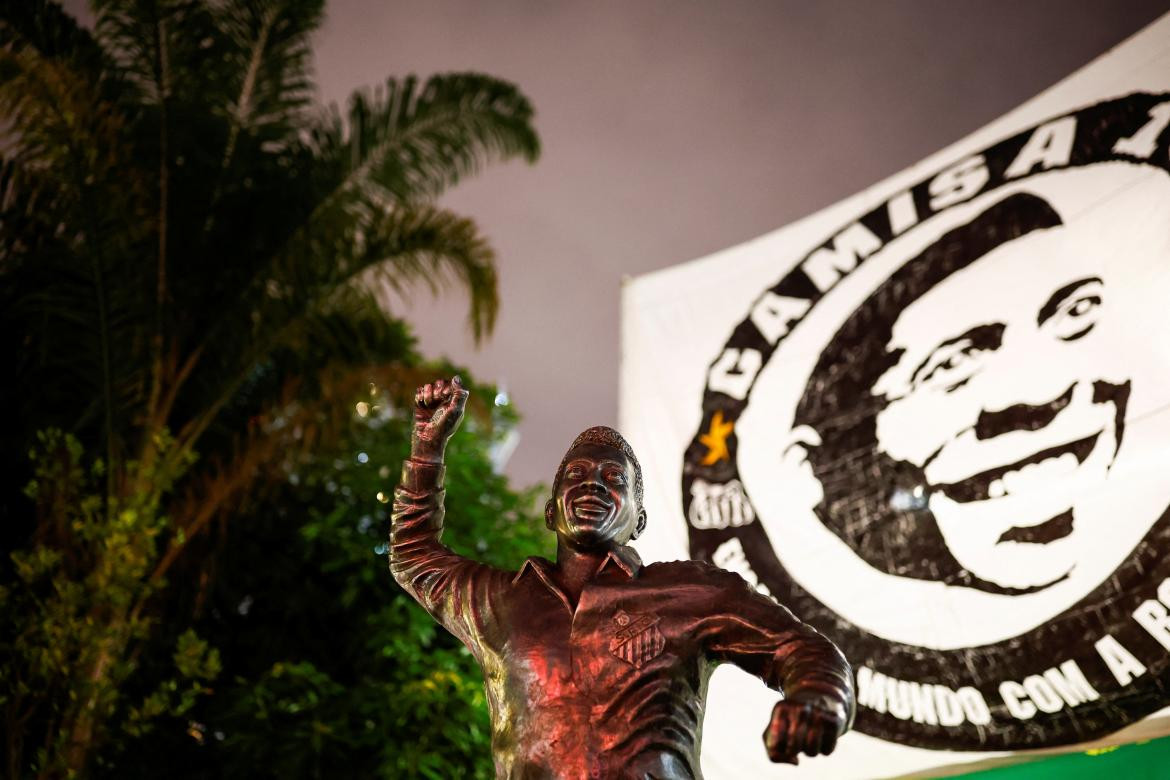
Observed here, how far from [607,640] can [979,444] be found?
2728mm

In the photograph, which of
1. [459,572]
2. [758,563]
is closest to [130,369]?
[758,563]

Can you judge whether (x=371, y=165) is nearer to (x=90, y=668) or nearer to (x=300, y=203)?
(x=300, y=203)

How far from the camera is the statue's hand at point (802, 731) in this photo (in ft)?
5.80

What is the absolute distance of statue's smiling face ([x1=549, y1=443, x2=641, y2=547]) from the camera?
232 cm

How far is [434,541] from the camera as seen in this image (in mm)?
2600

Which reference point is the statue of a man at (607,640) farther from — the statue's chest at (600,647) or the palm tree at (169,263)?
the palm tree at (169,263)

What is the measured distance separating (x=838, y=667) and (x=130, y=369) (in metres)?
4.73

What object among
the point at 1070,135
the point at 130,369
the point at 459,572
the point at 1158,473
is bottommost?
the point at 459,572

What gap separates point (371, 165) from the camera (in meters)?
6.28

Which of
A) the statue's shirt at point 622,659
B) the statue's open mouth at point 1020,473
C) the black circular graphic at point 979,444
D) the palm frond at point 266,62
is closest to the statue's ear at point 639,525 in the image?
the statue's shirt at point 622,659

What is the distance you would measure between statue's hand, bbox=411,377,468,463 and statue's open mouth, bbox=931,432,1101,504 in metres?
2.58

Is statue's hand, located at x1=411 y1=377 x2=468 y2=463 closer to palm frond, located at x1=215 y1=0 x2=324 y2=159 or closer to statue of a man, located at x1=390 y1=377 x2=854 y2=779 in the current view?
statue of a man, located at x1=390 y1=377 x2=854 y2=779

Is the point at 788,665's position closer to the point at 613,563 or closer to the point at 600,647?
the point at 600,647

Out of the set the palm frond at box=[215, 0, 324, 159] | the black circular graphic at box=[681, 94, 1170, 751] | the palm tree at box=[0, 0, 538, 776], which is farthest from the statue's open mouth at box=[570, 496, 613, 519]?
the palm frond at box=[215, 0, 324, 159]
